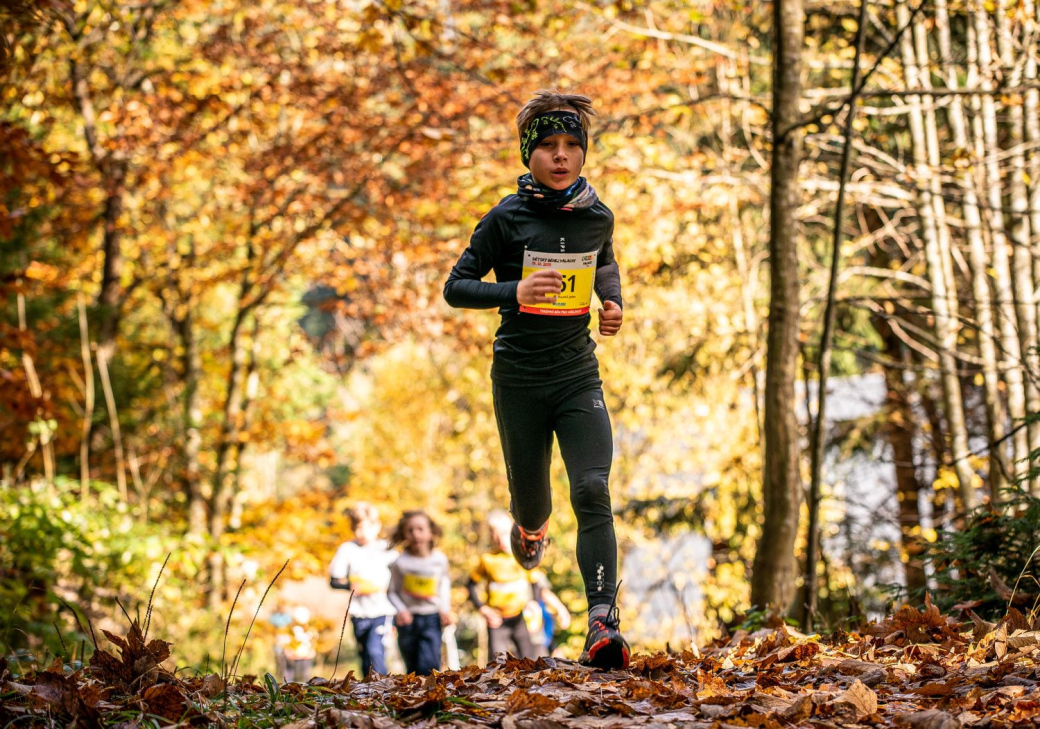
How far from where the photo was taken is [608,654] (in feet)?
11.8

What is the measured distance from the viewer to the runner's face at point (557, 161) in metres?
3.91

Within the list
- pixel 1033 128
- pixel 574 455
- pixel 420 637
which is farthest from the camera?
pixel 1033 128

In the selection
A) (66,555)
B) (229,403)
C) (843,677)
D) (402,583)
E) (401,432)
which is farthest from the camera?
(401,432)

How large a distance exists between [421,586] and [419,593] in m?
0.06

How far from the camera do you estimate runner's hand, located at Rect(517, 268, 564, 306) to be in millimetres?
3699

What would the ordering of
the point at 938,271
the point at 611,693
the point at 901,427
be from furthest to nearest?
the point at 901,427 < the point at 938,271 < the point at 611,693

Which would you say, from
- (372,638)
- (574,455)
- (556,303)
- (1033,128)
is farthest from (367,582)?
(1033,128)

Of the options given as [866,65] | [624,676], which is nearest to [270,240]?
[866,65]

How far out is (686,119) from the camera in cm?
1452

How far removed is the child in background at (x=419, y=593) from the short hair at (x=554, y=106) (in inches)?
182

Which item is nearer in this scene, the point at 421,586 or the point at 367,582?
the point at 421,586

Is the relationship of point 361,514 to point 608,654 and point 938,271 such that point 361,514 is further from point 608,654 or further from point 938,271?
point 938,271

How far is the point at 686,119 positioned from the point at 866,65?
12.4 ft

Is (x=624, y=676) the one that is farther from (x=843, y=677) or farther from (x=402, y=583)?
(x=402, y=583)
